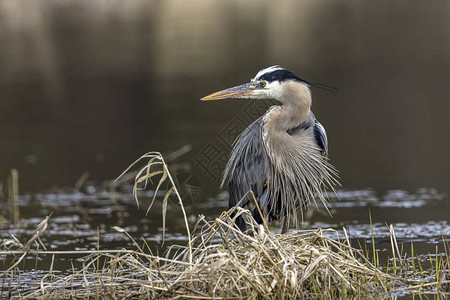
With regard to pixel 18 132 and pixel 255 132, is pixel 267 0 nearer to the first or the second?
pixel 18 132

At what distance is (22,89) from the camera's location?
18.7 m

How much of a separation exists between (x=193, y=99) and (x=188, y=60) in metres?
6.61

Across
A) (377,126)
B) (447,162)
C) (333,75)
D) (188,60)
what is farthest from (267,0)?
(447,162)

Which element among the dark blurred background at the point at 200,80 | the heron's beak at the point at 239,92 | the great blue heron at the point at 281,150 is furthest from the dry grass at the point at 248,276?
the dark blurred background at the point at 200,80

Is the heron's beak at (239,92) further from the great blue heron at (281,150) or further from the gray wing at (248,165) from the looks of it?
the gray wing at (248,165)

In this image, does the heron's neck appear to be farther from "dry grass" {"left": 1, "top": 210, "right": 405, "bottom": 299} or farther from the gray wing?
"dry grass" {"left": 1, "top": 210, "right": 405, "bottom": 299}

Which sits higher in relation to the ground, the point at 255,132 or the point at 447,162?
the point at 255,132

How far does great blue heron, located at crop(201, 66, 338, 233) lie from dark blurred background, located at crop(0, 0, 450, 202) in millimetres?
2689

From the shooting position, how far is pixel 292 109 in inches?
262

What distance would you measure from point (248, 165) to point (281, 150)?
1.30 ft

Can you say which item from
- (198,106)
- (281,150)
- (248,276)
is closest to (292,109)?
(281,150)

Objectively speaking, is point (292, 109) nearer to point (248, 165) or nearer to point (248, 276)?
point (248, 165)

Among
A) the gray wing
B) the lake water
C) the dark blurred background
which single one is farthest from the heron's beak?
the dark blurred background

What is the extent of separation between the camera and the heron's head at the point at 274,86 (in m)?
6.66
